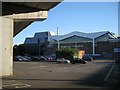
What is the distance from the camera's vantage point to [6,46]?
2758cm

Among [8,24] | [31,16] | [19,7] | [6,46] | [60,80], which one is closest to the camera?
[60,80]

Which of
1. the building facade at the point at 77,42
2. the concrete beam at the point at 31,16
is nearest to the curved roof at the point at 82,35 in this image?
the building facade at the point at 77,42

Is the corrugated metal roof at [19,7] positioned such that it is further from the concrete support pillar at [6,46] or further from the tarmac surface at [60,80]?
the tarmac surface at [60,80]

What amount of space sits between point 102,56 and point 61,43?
2136cm

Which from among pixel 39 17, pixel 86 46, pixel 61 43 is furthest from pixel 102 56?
pixel 39 17

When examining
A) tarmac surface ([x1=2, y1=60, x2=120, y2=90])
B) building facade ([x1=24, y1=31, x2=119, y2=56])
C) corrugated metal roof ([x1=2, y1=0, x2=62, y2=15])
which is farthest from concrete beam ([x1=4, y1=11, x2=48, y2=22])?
building facade ([x1=24, y1=31, x2=119, y2=56])

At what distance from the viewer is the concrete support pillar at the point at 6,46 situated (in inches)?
1065

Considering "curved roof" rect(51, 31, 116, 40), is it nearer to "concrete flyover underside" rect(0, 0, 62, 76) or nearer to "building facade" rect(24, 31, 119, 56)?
"building facade" rect(24, 31, 119, 56)

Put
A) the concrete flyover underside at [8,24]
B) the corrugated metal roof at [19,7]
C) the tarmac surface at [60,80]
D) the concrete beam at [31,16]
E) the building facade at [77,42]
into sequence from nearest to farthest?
the tarmac surface at [60,80]
the corrugated metal roof at [19,7]
the concrete flyover underside at [8,24]
the concrete beam at [31,16]
the building facade at [77,42]

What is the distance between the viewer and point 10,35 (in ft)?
92.1

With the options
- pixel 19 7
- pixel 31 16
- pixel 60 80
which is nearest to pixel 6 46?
pixel 19 7

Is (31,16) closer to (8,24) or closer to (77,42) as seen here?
Answer: (8,24)

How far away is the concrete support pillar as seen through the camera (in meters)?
27.0

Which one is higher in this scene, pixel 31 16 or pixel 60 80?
pixel 31 16
